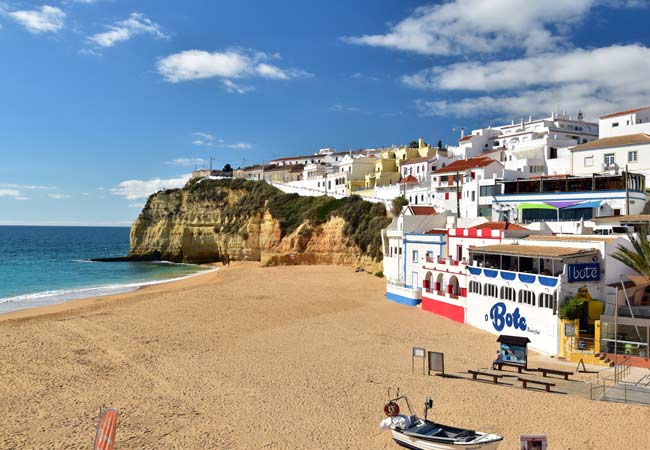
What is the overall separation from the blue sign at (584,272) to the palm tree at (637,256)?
0.99m

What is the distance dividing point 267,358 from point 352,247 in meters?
32.1

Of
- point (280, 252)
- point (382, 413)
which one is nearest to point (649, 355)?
point (382, 413)

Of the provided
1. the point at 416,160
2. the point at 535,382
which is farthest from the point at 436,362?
the point at 416,160

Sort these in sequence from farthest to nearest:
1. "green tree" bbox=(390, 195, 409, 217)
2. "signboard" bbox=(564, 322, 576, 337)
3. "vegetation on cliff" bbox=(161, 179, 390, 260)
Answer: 1. "vegetation on cliff" bbox=(161, 179, 390, 260)
2. "green tree" bbox=(390, 195, 409, 217)
3. "signboard" bbox=(564, 322, 576, 337)

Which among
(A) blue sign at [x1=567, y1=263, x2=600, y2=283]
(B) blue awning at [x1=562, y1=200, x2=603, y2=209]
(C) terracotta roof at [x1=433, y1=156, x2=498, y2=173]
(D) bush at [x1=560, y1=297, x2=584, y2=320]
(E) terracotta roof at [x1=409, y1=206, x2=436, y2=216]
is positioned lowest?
(D) bush at [x1=560, y1=297, x2=584, y2=320]

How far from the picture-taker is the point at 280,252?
2356 inches

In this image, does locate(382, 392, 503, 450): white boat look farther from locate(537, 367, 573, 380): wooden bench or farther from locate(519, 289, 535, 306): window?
locate(519, 289, 535, 306): window

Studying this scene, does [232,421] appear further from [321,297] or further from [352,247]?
[352,247]

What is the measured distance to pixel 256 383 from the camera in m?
17.2

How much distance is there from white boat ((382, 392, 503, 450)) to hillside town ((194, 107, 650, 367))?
30.7 ft

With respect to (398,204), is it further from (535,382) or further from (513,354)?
(535,382)

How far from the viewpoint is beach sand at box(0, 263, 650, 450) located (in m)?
13.1

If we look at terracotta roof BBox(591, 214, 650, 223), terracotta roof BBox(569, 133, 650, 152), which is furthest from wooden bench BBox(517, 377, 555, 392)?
terracotta roof BBox(569, 133, 650, 152)

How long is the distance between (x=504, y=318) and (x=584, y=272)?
13.7ft
